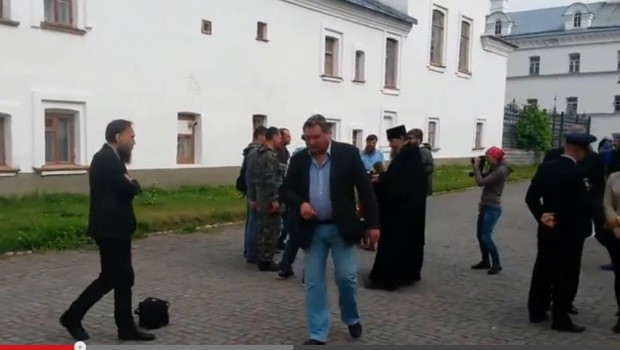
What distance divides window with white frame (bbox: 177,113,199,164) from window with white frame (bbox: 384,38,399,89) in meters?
10.7

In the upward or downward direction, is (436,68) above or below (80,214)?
above

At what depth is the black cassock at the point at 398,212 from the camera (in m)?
7.77

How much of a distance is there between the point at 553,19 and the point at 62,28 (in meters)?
54.0

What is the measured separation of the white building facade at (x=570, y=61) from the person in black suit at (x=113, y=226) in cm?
5347

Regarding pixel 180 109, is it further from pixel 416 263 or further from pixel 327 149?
pixel 327 149

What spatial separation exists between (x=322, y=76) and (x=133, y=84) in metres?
7.94

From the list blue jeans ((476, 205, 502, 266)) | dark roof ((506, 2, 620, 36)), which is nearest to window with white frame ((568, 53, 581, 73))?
dark roof ((506, 2, 620, 36))

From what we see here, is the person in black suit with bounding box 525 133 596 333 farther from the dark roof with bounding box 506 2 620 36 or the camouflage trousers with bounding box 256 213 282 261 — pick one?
the dark roof with bounding box 506 2 620 36

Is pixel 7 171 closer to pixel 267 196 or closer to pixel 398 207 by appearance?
pixel 267 196

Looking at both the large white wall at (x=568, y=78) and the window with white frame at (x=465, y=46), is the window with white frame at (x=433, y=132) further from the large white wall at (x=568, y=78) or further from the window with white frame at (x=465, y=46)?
the large white wall at (x=568, y=78)

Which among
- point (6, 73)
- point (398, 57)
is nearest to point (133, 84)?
point (6, 73)

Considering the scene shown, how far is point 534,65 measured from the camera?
58.4 m

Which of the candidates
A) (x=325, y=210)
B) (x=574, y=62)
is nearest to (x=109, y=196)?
(x=325, y=210)

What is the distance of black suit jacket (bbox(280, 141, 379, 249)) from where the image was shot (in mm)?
5582
